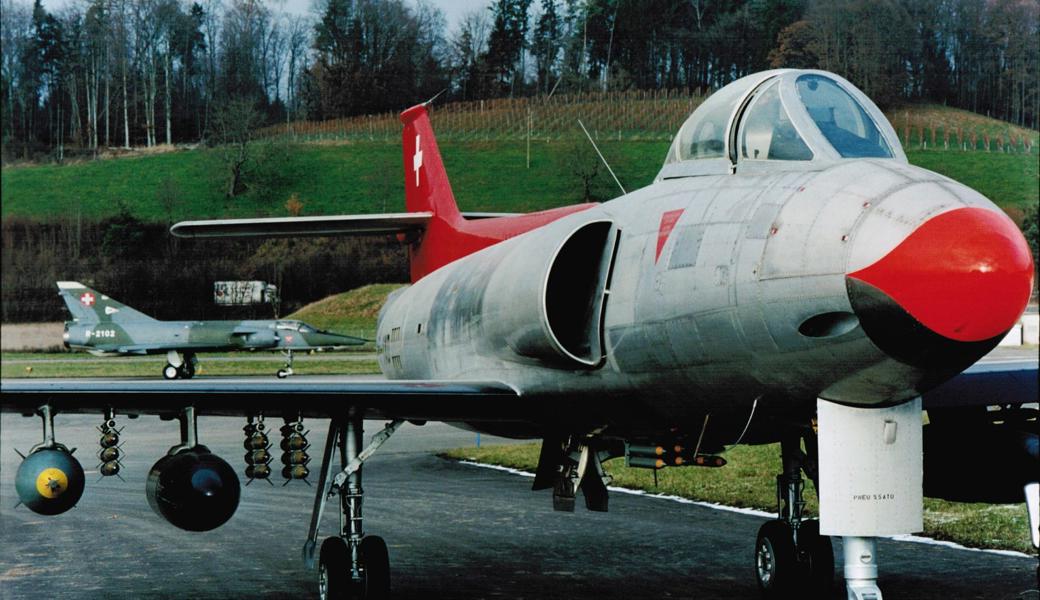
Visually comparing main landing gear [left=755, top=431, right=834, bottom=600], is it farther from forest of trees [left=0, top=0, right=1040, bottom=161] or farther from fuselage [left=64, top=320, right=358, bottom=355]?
fuselage [left=64, top=320, right=358, bottom=355]

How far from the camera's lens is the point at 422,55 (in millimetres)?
35344

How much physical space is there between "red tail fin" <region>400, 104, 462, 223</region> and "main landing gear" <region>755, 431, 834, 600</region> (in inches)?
256

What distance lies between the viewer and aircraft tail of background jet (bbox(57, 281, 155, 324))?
1719 inches

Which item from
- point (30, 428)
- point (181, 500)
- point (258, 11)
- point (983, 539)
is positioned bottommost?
point (30, 428)

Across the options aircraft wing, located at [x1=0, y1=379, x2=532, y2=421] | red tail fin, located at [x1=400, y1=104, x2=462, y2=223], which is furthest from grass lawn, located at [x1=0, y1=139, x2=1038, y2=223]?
aircraft wing, located at [x1=0, y1=379, x2=532, y2=421]

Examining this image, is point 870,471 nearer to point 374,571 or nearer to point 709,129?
point 709,129

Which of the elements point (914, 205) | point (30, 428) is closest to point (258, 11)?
point (30, 428)

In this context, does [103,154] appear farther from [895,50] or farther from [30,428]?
[895,50]

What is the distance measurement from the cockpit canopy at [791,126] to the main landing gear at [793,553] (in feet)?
9.66

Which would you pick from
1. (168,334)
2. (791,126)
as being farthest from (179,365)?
(791,126)

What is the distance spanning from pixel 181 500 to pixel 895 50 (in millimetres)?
15052

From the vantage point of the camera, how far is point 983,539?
1123 centimetres

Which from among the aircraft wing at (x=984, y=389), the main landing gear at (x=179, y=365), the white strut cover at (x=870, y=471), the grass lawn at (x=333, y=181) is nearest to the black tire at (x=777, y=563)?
the aircraft wing at (x=984, y=389)

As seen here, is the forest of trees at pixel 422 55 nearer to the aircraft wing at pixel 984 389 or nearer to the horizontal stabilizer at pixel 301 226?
the horizontal stabilizer at pixel 301 226
